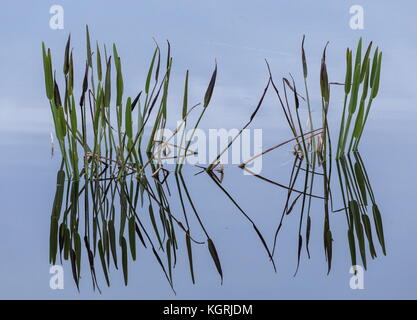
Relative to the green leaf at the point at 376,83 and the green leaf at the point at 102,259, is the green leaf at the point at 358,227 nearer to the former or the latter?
the green leaf at the point at 376,83

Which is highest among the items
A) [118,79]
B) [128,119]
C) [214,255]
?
[118,79]

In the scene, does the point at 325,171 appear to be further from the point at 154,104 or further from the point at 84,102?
the point at 84,102

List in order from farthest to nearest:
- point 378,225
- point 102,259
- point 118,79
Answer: point 118,79 → point 378,225 → point 102,259

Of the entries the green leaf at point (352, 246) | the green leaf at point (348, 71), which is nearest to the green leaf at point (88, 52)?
the green leaf at point (348, 71)

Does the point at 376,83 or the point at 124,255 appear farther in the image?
the point at 376,83

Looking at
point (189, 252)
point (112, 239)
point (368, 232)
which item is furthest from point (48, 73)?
point (368, 232)

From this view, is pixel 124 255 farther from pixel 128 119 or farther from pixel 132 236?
pixel 128 119

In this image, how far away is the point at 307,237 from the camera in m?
1.60

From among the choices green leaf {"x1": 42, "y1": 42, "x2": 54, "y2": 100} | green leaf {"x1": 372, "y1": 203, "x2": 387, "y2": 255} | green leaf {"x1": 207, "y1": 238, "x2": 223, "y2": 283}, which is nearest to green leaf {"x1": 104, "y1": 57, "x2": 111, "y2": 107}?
green leaf {"x1": 42, "y1": 42, "x2": 54, "y2": 100}

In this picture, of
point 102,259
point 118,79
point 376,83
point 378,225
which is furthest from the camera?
point 376,83

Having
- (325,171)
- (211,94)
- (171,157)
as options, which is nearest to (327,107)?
(325,171)

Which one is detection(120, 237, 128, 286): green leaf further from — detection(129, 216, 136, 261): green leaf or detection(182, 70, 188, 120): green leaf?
detection(182, 70, 188, 120): green leaf

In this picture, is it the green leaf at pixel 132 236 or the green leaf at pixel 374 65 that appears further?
the green leaf at pixel 374 65

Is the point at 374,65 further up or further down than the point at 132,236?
further up
